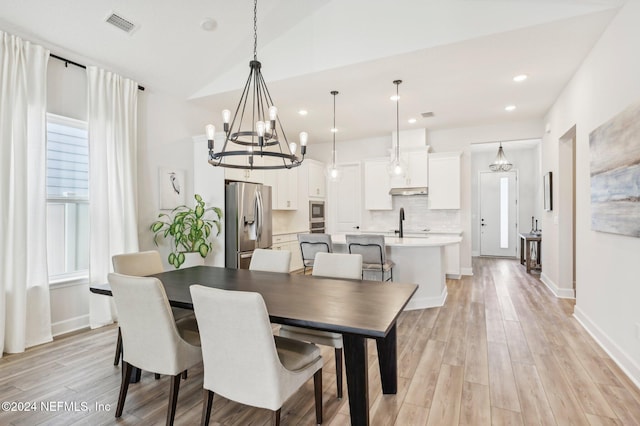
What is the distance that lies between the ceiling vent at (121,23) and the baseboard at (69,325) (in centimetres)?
301

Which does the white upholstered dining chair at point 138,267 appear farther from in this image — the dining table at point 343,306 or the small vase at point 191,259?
the small vase at point 191,259

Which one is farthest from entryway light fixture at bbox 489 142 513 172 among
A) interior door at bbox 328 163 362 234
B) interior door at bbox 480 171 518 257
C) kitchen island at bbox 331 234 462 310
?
kitchen island at bbox 331 234 462 310

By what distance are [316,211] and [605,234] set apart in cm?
484

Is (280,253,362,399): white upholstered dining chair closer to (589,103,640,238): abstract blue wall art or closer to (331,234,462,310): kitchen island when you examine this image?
(331,234,462,310): kitchen island

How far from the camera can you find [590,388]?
87.6 inches

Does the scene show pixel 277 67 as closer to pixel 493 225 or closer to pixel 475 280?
pixel 475 280

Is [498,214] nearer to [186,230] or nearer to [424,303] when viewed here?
[424,303]

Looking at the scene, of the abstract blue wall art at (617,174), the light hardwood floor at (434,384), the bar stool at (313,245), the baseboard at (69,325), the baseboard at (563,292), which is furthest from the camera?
the baseboard at (563,292)

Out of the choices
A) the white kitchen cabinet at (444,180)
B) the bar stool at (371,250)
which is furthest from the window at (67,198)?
the white kitchen cabinet at (444,180)

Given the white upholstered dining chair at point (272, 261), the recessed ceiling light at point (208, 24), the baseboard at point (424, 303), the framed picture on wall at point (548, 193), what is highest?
the recessed ceiling light at point (208, 24)

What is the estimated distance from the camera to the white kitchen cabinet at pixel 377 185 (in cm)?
655

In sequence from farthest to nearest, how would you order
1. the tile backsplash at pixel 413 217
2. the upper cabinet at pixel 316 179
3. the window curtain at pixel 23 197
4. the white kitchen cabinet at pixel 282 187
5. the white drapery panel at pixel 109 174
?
the upper cabinet at pixel 316 179 < the tile backsplash at pixel 413 217 < the white kitchen cabinet at pixel 282 187 < the white drapery panel at pixel 109 174 < the window curtain at pixel 23 197

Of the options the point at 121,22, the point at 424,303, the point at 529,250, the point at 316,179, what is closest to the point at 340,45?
the point at 121,22

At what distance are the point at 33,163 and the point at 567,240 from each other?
6274 millimetres
